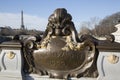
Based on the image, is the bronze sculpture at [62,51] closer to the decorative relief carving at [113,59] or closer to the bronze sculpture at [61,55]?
the bronze sculpture at [61,55]

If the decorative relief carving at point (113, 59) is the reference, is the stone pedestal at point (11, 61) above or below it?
below

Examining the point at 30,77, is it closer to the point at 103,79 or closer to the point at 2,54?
the point at 2,54

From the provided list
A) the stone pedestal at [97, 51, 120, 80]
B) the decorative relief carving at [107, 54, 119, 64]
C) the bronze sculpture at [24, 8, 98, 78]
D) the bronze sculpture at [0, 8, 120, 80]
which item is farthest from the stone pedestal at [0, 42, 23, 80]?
the decorative relief carving at [107, 54, 119, 64]

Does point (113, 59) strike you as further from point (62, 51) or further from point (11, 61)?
point (11, 61)

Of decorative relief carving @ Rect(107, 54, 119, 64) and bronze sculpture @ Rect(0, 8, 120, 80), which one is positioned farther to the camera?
bronze sculpture @ Rect(0, 8, 120, 80)

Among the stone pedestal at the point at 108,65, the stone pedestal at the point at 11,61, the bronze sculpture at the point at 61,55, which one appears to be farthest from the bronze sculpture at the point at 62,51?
the stone pedestal at the point at 11,61

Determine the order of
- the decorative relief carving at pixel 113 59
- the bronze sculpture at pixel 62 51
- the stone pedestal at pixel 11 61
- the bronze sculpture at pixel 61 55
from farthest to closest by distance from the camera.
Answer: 1. the stone pedestal at pixel 11 61
2. the bronze sculpture at pixel 62 51
3. the bronze sculpture at pixel 61 55
4. the decorative relief carving at pixel 113 59

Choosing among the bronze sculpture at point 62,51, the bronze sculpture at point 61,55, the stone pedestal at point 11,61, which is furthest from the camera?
the stone pedestal at point 11,61

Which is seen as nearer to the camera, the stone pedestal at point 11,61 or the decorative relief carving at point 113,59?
the decorative relief carving at point 113,59

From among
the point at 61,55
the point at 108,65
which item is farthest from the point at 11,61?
the point at 108,65

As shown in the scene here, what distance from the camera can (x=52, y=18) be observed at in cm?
776

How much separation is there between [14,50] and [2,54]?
37cm

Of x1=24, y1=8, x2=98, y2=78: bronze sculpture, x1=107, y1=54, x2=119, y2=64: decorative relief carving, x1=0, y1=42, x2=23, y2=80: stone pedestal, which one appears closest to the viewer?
x1=107, y1=54, x2=119, y2=64: decorative relief carving

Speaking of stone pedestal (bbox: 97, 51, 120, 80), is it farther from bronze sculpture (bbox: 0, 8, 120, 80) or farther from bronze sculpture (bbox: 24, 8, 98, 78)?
bronze sculpture (bbox: 24, 8, 98, 78)
